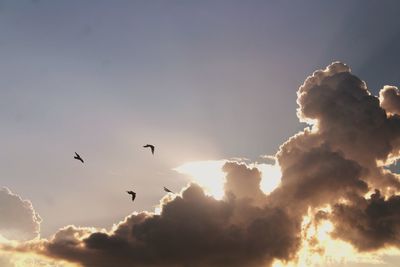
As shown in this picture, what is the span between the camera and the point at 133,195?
43.2 meters

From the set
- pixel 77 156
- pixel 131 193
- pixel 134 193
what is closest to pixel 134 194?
pixel 134 193

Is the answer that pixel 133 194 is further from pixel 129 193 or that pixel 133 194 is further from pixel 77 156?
pixel 77 156

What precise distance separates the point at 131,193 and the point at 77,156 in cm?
1439

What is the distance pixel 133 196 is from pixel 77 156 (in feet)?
55.0

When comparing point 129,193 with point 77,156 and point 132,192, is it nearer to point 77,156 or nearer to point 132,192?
point 132,192

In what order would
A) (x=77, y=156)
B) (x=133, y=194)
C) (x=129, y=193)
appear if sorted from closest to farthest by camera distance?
(x=77, y=156) < (x=129, y=193) < (x=133, y=194)

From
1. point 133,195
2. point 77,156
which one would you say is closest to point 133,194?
point 133,195

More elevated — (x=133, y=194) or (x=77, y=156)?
(x=77, y=156)

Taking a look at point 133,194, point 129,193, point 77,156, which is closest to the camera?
point 77,156

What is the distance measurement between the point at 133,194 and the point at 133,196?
738 millimetres

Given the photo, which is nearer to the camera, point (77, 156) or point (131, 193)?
point (77, 156)

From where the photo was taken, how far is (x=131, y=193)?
40.9 m

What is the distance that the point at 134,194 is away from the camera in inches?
1718

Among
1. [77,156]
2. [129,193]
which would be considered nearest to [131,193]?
[129,193]
